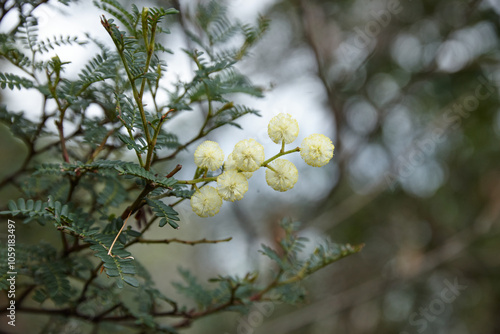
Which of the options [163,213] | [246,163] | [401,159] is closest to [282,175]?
[246,163]

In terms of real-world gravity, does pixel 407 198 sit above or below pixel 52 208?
above

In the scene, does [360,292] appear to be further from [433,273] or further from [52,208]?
[52,208]

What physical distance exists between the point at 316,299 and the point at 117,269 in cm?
207

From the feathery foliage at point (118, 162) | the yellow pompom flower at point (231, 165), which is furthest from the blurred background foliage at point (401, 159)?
the yellow pompom flower at point (231, 165)

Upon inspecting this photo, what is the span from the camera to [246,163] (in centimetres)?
55

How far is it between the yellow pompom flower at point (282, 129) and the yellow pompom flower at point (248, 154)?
49 millimetres

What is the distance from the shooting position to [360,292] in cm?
212

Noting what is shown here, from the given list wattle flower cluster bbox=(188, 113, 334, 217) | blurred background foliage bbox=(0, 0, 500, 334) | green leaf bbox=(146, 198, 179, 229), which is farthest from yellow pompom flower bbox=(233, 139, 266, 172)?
blurred background foliage bbox=(0, 0, 500, 334)

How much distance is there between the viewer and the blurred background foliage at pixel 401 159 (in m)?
2.03

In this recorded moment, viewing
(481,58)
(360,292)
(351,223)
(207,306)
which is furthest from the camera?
A: (351,223)

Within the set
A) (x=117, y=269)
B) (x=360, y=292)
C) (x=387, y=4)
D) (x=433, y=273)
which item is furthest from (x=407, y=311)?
(x=117, y=269)

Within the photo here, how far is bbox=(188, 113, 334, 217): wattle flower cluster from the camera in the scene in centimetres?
55

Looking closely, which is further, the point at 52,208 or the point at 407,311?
the point at 407,311

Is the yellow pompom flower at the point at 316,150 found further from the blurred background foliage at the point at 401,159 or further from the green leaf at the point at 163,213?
the blurred background foliage at the point at 401,159
